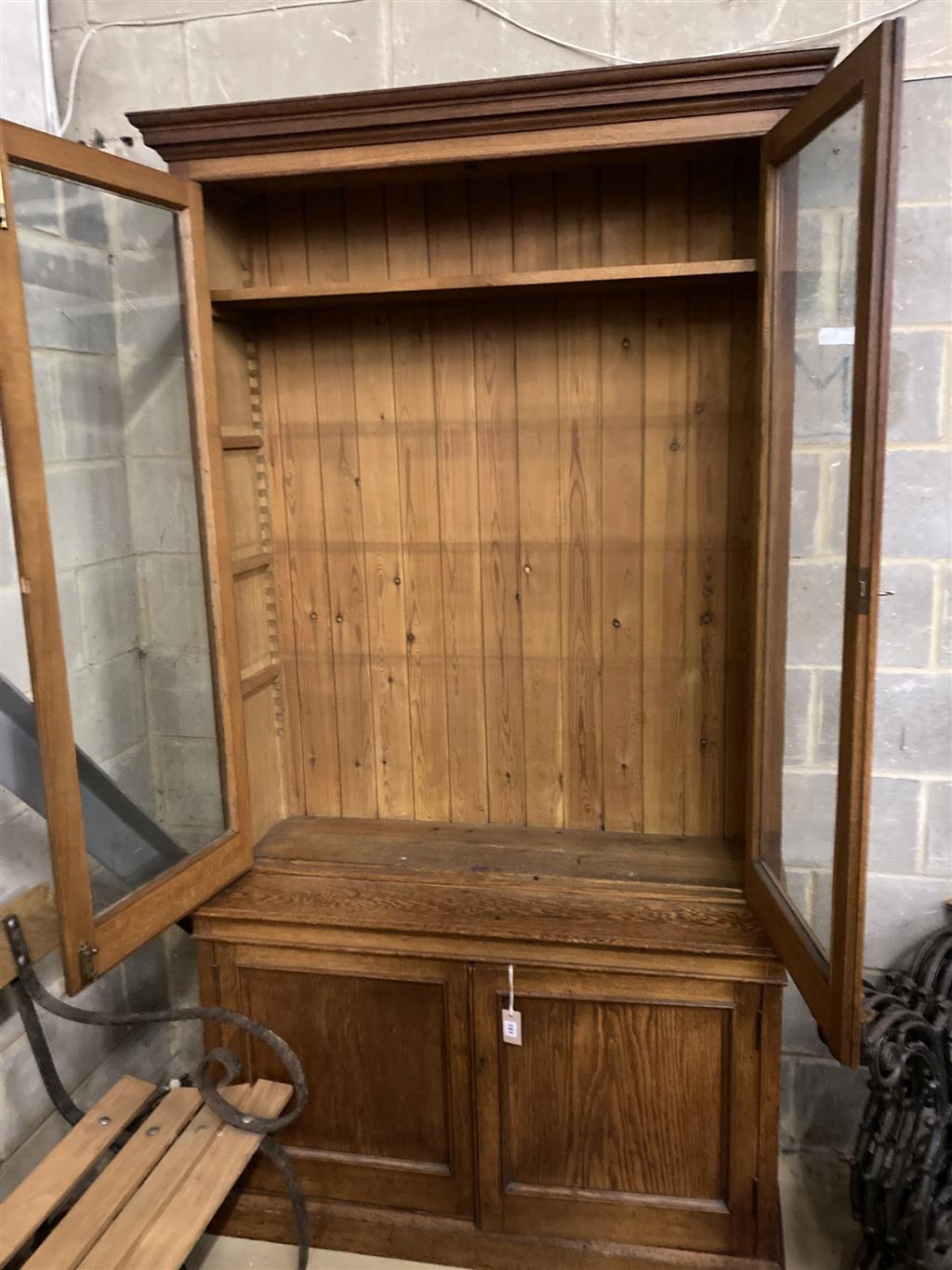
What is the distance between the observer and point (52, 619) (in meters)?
1.56

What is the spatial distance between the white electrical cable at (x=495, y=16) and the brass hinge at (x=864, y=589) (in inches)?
41.0

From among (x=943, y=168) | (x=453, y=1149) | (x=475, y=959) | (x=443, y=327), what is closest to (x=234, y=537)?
(x=443, y=327)

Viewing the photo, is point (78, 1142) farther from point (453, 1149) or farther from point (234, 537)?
point (234, 537)

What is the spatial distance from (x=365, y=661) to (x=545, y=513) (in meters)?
0.55

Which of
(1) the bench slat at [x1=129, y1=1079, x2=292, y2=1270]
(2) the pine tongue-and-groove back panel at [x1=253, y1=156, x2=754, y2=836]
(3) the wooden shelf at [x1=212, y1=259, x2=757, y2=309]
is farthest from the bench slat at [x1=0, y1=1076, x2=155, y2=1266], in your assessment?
(3) the wooden shelf at [x1=212, y1=259, x2=757, y2=309]

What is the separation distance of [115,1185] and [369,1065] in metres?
0.51

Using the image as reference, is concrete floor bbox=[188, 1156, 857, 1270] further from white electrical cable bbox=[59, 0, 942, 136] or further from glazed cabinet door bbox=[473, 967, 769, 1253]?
white electrical cable bbox=[59, 0, 942, 136]

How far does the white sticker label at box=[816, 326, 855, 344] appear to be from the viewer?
1.52 metres

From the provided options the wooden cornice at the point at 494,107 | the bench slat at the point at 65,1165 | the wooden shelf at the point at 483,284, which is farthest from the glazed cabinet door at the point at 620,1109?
the wooden cornice at the point at 494,107

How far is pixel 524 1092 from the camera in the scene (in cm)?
195

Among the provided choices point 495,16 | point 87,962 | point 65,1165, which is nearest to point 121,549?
point 87,962

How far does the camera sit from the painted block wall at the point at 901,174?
1.88 metres

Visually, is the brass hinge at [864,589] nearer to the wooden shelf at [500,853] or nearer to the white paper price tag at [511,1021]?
the wooden shelf at [500,853]

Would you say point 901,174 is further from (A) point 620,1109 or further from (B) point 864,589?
(A) point 620,1109
